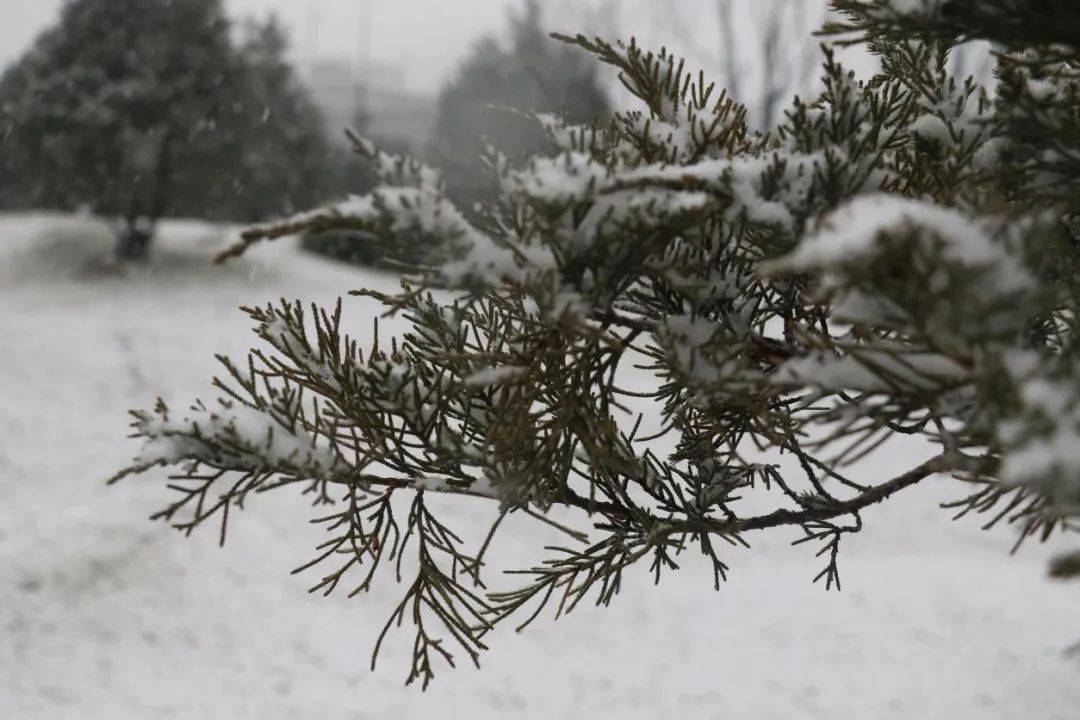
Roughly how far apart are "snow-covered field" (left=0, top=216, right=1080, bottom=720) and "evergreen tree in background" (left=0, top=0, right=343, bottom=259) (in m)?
7.56

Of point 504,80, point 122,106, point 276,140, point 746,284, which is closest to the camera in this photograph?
point 746,284

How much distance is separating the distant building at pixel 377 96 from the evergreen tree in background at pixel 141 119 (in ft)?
103

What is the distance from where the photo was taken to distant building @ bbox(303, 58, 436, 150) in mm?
52500

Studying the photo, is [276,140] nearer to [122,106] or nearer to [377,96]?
[122,106]

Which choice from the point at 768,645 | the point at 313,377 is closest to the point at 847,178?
the point at 313,377

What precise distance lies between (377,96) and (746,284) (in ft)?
209

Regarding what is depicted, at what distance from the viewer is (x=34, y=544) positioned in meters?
7.07

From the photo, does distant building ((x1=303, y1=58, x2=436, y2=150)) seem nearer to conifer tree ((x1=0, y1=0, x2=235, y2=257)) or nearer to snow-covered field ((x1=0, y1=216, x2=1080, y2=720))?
conifer tree ((x1=0, y1=0, x2=235, y2=257))

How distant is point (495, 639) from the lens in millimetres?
7016

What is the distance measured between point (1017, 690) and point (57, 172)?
17.7m

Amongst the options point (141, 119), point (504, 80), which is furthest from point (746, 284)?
point (504, 80)

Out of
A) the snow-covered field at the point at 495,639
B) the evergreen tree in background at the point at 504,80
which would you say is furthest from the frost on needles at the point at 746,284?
the evergreen tree in background at the point at 504,80

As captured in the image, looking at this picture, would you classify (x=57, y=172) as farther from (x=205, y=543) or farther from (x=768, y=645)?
(x=768, y=645)

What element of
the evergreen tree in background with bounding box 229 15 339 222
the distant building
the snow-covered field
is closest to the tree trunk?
the evergreen tree in background with bounding box 229 15 339 222
